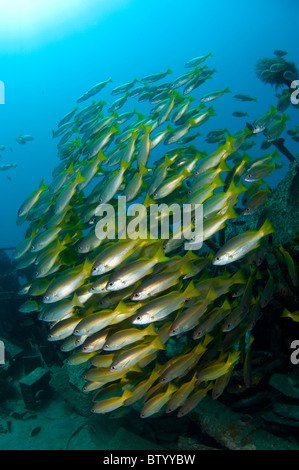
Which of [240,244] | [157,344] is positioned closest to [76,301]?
[157,344]

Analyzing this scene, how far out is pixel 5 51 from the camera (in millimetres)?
76375

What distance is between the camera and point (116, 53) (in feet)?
341

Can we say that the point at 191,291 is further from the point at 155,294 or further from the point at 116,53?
the point at 116,53

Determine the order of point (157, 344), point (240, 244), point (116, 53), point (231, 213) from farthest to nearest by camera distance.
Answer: point (116, 53) → point (231, 213) → point (157, 344) → point (240, 244)

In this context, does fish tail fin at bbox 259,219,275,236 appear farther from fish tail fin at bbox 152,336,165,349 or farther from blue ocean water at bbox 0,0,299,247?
blue ocean water at bbox 0,0,299,247

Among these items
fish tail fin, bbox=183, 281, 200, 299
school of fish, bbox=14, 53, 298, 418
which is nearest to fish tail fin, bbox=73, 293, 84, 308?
school of fish, bbox=14, 53, 298, 418

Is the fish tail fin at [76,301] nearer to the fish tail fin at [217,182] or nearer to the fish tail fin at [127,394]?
the fish tail fin at [127,394]

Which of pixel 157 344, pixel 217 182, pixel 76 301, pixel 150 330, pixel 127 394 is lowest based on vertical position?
pixel 127 394

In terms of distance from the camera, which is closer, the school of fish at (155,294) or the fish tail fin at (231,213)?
the school of fish at (155,294)

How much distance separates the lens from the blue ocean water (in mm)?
80875

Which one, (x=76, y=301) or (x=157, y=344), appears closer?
(x=157, y=344)

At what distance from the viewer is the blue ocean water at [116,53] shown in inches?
3184

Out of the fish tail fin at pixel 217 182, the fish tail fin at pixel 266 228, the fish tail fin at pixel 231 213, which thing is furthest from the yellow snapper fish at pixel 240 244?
the fish tail fin at pixel 217 182
